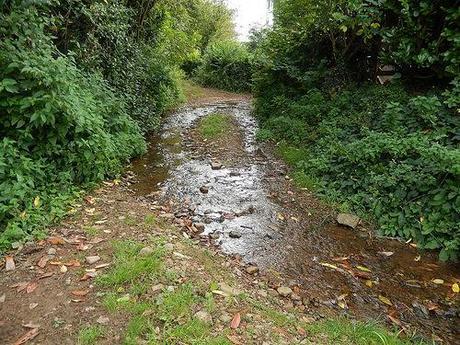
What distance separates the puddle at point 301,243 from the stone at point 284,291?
7.6 inches

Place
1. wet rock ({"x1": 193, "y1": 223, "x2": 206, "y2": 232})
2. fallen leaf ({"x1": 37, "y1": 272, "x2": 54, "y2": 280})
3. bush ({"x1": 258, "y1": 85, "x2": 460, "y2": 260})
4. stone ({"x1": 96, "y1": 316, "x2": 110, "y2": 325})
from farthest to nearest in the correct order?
wet rock ({"x1": 193, "y1": 223, "x2": 206, "y2": 232})
bush ({"x1": 258, "y1": 85, "x2": 460, "y2": 260})
fallen leaf ({"x1": 37, "y1": 272, "x2": 54, "y2": 280})
stone ({"x1": 96, "y1": 316, "x2": 110, "y2": 325})

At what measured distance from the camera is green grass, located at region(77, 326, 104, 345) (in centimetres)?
253

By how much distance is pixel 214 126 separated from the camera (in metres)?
9.28

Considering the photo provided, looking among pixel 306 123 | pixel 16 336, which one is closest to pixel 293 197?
pixel 306 123

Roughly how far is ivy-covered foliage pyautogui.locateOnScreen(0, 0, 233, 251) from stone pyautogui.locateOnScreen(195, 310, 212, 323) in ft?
6.95

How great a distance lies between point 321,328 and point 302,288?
0.66m

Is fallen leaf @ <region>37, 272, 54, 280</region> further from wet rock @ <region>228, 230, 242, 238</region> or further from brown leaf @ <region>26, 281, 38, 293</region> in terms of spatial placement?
wet rock @ <region>228, 230, 242, 238</region>

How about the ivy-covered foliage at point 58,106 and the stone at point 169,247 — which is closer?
the stone at point 169,247

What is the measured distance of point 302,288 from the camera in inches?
142

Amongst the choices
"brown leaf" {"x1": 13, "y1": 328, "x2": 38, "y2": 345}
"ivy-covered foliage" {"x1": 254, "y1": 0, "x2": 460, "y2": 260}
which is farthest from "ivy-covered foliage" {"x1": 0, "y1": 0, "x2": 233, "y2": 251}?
"ivy-covered foliage" {"x1": 254, "y1": 0, "x2": 460, "y2": 260}

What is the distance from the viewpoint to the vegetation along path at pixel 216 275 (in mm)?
2719

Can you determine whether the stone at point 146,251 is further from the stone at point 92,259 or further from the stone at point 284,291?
the stone at point 284,291

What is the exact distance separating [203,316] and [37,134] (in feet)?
10.7

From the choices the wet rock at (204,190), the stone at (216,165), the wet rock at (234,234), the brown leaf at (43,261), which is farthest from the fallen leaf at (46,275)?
the stone at (216,165)
